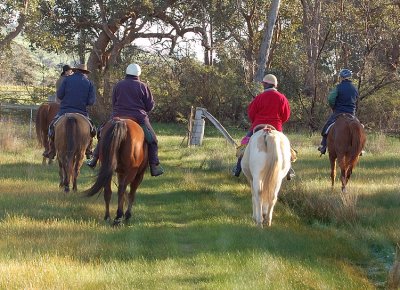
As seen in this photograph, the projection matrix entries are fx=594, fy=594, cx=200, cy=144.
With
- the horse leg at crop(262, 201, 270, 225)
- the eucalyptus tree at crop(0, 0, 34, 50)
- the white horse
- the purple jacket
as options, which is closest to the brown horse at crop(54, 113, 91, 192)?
the purple jacket

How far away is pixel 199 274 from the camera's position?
679cm

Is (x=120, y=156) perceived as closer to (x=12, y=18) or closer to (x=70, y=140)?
Result: (x=70, y=140)

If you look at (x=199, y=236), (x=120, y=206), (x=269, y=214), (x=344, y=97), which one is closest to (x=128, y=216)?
(x=120, y=206)

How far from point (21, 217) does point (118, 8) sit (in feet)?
82.6

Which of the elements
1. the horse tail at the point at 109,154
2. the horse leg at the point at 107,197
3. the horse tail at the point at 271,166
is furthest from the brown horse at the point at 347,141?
the horse tail at the point at 109,154

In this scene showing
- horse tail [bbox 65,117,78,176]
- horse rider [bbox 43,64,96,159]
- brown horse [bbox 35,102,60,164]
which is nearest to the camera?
horse tail [bbox 65,117,78,176]

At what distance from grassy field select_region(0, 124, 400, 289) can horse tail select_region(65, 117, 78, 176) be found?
63 centimetres

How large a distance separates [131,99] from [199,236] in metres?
2.94

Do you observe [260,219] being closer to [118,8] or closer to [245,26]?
[118,8]

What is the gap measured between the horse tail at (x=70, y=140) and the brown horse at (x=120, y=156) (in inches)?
85.0

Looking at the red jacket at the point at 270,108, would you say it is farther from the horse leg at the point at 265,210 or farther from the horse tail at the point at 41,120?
the horse tail at the point at 41,120

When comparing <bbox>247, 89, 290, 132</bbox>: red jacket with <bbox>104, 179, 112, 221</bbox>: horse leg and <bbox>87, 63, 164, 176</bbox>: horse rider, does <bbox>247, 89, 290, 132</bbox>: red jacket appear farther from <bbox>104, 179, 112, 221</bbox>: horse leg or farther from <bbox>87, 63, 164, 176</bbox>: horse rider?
<bbox>104, 179, 112, 221</bbox>: horse leg

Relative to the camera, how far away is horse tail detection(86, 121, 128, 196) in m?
9.32

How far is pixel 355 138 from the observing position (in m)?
12.8
